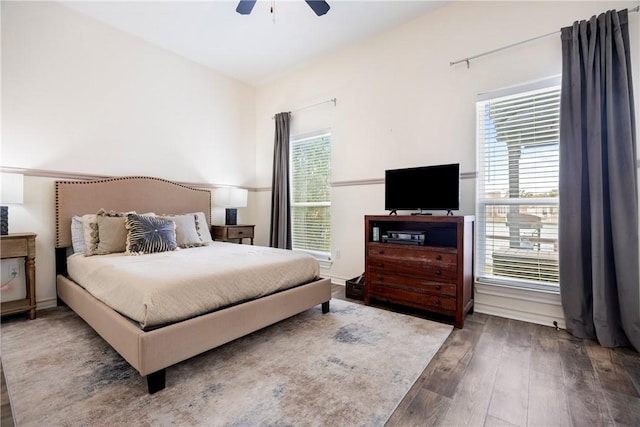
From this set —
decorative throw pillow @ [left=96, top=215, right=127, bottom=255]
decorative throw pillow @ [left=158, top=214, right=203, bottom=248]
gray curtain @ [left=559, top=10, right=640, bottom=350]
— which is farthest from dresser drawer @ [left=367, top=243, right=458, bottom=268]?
decorative throw pillow @ [left=96, top=215, right=127, bottom=255]

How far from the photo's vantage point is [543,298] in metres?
2.44

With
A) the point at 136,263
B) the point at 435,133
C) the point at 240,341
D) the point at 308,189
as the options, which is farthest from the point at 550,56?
the point at 136,263

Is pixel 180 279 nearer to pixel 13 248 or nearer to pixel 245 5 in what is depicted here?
pixel 13 248

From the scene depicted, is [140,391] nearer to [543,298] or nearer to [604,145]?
[543,298]

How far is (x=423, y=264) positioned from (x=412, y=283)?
0.21 metres

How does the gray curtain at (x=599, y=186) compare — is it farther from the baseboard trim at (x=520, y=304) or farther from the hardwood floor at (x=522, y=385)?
the hardwood floor at (x=522, y=385)

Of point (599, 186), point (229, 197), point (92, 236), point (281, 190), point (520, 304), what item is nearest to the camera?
point (599, 186)


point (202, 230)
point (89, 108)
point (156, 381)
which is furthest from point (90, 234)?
point (156, 381)

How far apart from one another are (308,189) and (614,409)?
11.4 feet

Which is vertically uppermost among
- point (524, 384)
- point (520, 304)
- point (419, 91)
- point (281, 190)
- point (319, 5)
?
point (319, 5)

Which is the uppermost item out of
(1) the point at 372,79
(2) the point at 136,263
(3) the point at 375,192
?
(1) the point at 372,79

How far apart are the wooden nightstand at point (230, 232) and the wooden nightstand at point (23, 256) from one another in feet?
6.01

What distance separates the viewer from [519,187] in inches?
102

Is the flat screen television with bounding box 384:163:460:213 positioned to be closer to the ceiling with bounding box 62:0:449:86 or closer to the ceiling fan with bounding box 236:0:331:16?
the ceiling fan with bounding box 236:0:331:16
